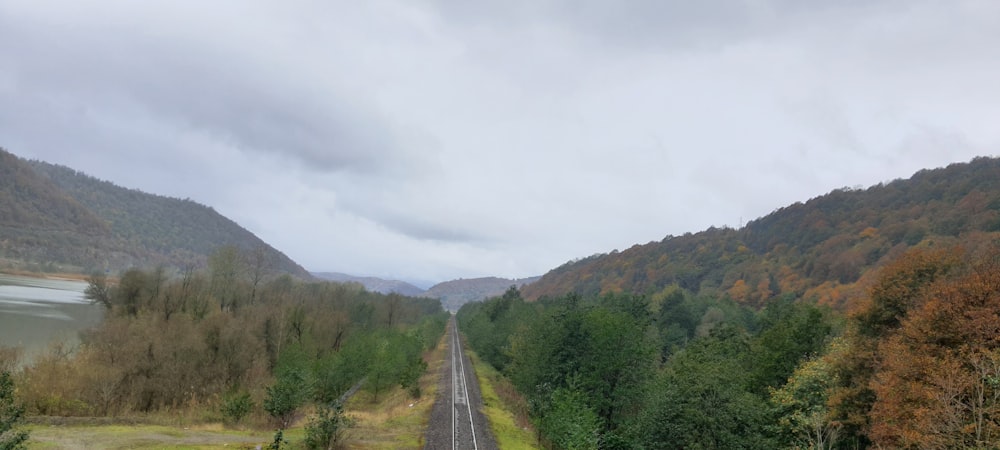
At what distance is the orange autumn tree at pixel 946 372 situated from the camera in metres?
17.5

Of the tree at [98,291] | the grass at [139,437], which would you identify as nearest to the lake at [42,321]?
the tree at [98,291]

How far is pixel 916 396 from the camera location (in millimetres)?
19266

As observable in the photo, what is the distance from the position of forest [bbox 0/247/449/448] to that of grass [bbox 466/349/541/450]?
7.51 meters

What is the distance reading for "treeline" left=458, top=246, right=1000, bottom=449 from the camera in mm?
19000

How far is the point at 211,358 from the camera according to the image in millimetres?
40250

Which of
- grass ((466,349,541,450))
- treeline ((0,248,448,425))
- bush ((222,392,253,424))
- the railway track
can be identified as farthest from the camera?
grass ((466,349,541,450))

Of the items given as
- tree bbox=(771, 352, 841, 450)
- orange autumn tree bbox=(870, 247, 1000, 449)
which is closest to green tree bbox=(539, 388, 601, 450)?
tree bbox=(771, 352, 841, 450)

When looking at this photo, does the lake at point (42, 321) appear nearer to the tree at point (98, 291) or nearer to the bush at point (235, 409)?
the tree at point (98, 291)

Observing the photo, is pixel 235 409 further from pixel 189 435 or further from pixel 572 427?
pixel 572 427

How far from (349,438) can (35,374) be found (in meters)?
21.5

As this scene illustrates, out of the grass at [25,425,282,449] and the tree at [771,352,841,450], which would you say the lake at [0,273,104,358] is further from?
the tree at [771,352,841,450]

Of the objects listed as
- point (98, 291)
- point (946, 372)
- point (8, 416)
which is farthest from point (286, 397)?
point (98, 291)

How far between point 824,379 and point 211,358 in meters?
45.1

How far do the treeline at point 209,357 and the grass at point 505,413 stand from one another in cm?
757
